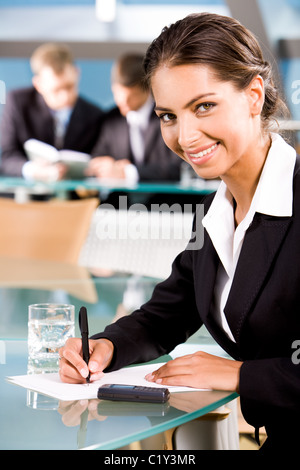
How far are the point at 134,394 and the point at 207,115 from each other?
50 centimetres

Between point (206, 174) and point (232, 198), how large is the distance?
17 centimetres

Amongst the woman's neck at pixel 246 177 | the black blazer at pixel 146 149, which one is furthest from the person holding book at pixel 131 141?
the woman's neck at pixel 246 177

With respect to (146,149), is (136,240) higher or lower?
lower

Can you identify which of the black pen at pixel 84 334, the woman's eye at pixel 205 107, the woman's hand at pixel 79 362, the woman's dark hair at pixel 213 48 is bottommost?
the woman's hand at pixel 79 362

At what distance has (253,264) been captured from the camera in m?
1.26

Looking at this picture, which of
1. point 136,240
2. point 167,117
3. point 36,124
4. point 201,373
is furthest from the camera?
point 36,124

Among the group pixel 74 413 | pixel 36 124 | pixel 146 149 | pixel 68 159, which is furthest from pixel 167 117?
pixel 36 124

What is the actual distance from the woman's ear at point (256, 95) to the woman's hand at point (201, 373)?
0.47 m

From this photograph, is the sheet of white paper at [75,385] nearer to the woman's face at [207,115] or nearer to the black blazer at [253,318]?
the black blazer at [253,318]

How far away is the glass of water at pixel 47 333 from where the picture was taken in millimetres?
1318

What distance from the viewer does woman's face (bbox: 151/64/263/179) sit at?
4.06 feet

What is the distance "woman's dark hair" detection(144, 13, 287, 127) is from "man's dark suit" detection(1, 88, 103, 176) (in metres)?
3.95

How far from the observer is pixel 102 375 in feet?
4.10

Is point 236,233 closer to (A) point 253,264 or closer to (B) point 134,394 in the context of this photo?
(A) point 253,264
